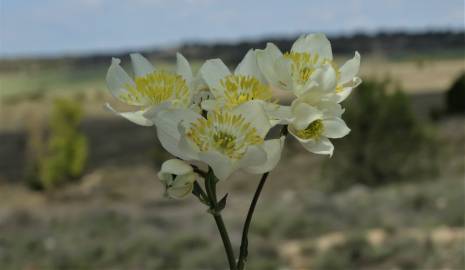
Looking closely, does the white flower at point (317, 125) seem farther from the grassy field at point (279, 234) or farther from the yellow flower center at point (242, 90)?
the grassy field at point (279, 234)

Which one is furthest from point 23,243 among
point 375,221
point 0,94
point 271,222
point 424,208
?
point 0,94

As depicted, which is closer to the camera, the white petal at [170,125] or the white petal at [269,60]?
the white petal at [170,125]

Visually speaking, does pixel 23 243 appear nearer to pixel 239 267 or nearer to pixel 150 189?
pixel 239 267

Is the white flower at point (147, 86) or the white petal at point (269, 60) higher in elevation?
the white petal at point (269, 60)

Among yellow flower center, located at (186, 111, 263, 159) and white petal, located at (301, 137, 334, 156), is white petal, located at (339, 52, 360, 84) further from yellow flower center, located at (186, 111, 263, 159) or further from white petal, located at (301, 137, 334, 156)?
yellow flower center, located at (186, 111, 263, 159)

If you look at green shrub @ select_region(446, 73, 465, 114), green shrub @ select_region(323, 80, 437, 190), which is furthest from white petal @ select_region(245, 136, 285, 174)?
green shrub @ select_region(446, 73, 465, 114)

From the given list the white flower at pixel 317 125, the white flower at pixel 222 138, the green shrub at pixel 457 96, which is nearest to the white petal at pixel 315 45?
the white flower at pixel 317 125
